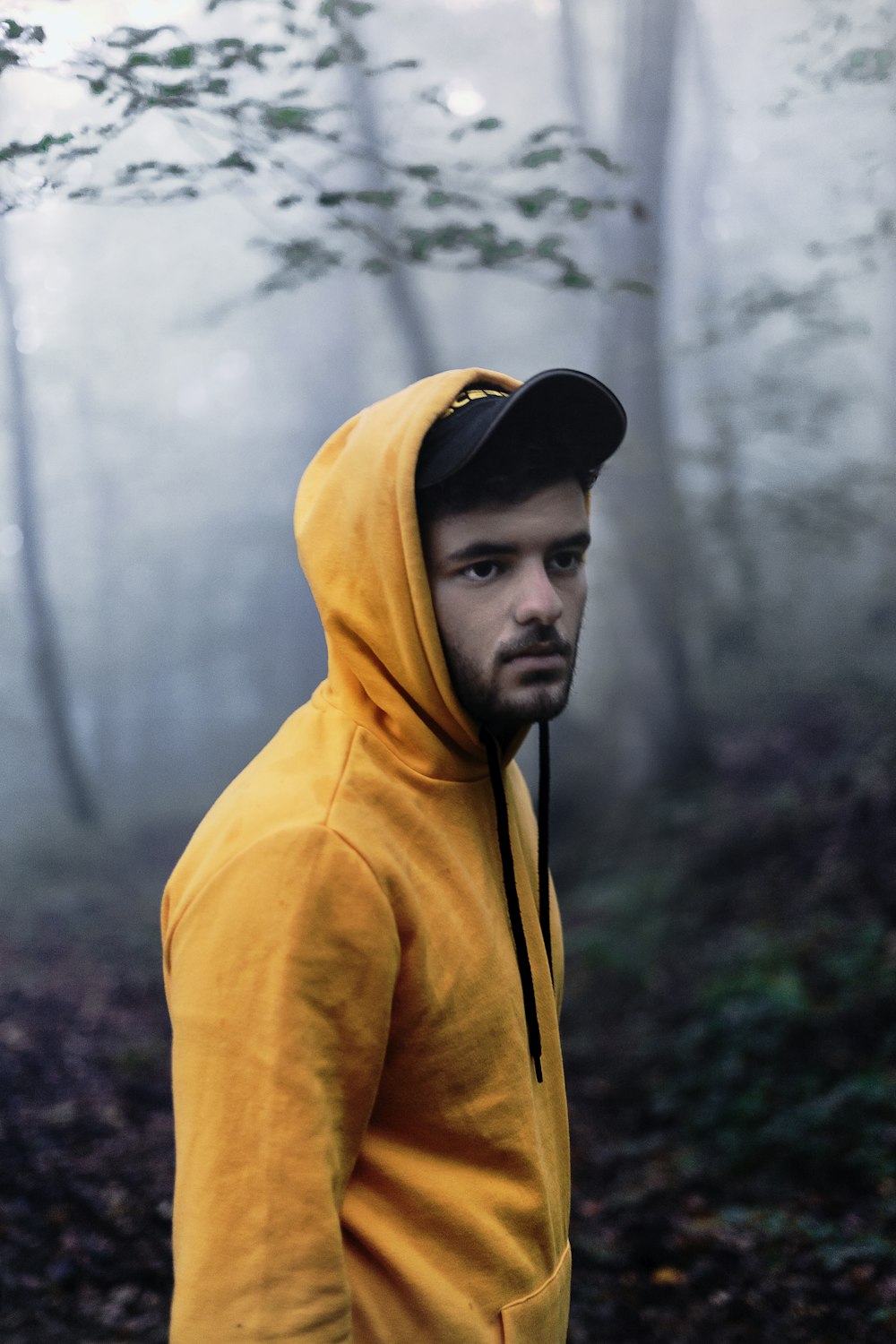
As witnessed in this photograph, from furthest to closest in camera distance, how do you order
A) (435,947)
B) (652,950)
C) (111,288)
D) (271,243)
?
(111,288), (652,950), (271,243), (435,947)

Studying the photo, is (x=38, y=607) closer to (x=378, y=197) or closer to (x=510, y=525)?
(x=378, y=197)

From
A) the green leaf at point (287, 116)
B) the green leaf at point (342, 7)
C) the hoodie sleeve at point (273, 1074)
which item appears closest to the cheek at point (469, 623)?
the hoodie sleeve at point (273, 1074)

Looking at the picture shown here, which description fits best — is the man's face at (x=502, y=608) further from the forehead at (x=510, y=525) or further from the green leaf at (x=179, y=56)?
the green leaf at (x=179, y=56)

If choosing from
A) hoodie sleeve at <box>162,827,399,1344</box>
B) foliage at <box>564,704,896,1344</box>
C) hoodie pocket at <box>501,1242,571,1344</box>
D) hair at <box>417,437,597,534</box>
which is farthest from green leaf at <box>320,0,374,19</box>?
foliage at <box>564,704,896,1344</box>

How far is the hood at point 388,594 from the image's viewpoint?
1874 millimetres

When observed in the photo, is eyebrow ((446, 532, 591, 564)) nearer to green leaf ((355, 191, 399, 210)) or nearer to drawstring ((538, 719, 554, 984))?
drawstring ((538, 719, 554, 984))

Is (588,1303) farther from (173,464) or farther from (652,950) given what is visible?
(173,464)

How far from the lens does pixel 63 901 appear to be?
40.2ft

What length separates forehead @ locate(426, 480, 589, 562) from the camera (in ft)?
6.21

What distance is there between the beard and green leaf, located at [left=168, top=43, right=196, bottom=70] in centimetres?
223

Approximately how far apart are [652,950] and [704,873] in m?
1.09

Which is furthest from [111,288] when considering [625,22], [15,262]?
[625,22]

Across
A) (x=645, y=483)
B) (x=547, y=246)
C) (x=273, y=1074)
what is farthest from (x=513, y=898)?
(x=645, y=483)

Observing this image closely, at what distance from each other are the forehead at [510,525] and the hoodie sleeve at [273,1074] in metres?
0.61
